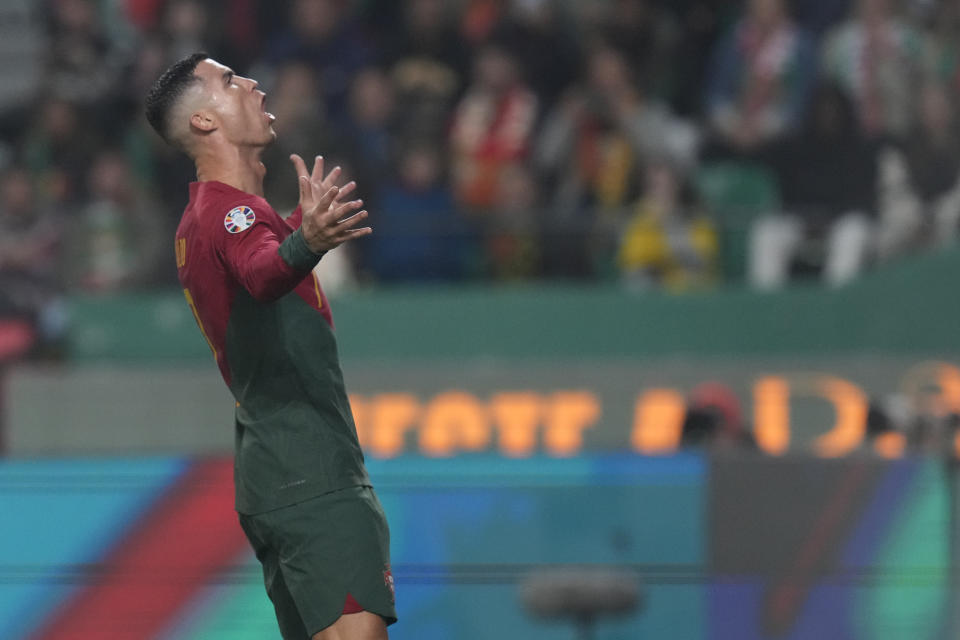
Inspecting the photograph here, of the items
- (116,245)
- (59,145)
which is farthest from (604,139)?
(59,145)

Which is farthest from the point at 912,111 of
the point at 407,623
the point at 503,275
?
the point at 407,623

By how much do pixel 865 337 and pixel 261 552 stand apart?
6086 mm

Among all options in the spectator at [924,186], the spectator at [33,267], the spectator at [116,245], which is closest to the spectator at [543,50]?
the spectator at [924,186]

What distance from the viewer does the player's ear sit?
379cm

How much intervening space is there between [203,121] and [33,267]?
5759 mm

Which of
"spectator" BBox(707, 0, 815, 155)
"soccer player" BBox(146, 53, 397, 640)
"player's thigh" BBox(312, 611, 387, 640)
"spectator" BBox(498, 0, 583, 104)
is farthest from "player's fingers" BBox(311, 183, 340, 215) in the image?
"spectator" BBox(498, 0, 583, 104)

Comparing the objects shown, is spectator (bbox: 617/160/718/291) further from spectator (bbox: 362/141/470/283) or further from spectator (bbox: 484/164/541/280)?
spectator (bbox: 362/141/470/283)

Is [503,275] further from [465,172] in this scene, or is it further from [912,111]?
[912,111]

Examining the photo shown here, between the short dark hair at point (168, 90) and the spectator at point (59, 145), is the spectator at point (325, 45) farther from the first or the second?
the short dark hair at point (168, 90)

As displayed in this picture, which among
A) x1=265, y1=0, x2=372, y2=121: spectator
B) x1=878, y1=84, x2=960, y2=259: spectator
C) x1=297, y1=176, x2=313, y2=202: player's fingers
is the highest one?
x1=265, y1=0, x2=372, y2=121: spectator

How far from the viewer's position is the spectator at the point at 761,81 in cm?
991

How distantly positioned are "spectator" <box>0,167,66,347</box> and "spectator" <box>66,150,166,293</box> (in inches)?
4.5

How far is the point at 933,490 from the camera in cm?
541

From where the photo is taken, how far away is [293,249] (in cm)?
330
